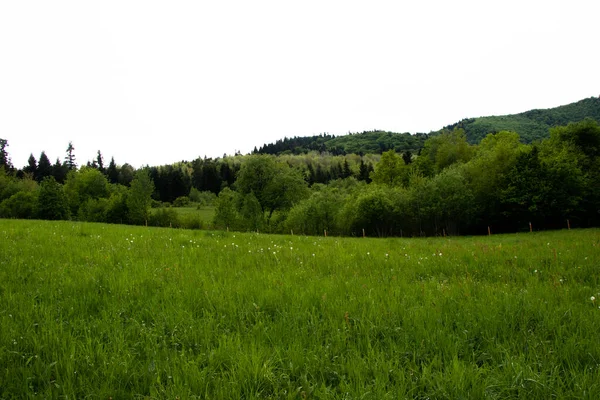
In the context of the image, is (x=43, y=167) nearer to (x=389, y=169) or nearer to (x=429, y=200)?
(x=389, y=169)

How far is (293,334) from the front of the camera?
371cm

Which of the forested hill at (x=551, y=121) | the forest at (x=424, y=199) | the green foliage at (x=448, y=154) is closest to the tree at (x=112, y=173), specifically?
the forest at (x=424, y=199)

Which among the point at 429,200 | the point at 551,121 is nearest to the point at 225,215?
the point at 429,200

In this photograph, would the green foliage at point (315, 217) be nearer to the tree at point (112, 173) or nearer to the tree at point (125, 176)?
the tree at point (125, 176)

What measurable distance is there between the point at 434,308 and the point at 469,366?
125 cm

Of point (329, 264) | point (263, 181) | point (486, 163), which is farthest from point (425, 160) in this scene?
point (329, 264)

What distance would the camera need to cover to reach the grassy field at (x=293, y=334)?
109 inches

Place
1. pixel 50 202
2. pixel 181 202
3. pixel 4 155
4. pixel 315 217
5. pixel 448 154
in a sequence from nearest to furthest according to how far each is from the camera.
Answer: pixel 315 217 → pixel 50 202 → pixel 448 154 → pixel 4 155 → pixel 181 202

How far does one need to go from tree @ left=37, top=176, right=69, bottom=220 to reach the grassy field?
2537 inches

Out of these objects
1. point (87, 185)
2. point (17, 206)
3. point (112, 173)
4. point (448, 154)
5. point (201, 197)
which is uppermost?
point (112, 173)

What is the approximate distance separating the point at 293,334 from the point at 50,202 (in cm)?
7000

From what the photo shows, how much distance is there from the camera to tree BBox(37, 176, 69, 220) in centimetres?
5800

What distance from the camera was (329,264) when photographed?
24.0ft

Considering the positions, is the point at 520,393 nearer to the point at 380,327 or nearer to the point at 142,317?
the point at 380,327
